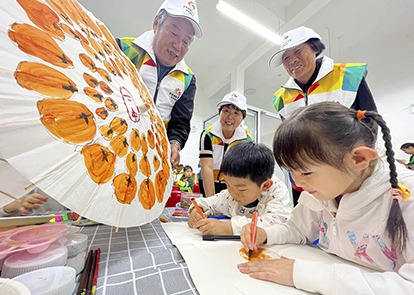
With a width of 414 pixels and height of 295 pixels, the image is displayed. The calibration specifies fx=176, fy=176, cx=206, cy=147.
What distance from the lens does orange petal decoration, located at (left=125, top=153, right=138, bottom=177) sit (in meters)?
0.38

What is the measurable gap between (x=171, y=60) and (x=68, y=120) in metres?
0.77

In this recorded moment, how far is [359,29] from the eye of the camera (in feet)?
8.06

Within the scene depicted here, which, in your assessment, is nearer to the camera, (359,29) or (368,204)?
(368,204)

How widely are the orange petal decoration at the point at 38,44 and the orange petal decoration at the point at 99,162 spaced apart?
154 mm

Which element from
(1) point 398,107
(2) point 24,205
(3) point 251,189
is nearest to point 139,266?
(3) point 251,189

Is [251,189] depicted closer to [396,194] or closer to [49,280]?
[396,194]

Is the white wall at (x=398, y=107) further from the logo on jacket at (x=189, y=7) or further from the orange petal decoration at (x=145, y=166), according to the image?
the orange petal decoration at (x=145, y=166)

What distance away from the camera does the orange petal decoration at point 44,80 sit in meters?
0.25

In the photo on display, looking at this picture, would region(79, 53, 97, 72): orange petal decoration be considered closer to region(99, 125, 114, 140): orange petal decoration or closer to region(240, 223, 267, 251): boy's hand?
region(99, 125, 114, 140): orange petal decoration

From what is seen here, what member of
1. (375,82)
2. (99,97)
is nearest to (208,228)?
(99,97)

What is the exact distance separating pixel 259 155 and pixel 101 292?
64 cm

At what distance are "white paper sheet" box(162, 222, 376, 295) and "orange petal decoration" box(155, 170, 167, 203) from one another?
14 centimetres

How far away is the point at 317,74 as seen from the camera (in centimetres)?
103

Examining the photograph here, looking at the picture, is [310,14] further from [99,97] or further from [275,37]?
[99,97]
